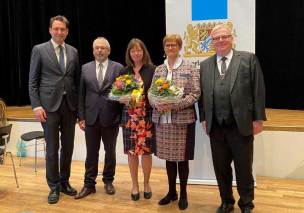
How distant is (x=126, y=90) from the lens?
3289mm

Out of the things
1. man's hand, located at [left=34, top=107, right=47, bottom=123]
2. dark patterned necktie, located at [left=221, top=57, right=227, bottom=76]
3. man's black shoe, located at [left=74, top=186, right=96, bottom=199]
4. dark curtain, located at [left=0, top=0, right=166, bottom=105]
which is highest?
dark curtain, located at [left=0, top=0, right=166, bottom=105]

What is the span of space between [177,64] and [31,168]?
2840 millimetres

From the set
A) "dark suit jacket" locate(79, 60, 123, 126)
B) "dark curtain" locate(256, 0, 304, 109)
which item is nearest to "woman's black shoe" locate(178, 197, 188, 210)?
"dark suit jacket" locate(79, 60, 123, 126)

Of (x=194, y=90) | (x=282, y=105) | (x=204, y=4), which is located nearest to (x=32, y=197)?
(x=194, y=90)

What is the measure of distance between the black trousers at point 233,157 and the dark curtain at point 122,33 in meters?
3.18

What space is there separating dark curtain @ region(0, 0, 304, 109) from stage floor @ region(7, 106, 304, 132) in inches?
16.4

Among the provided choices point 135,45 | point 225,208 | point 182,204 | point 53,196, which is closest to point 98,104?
point 135,45

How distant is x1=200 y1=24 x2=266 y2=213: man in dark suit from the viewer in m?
2.89

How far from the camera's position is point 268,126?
4309mm

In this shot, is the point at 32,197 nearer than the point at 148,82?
No

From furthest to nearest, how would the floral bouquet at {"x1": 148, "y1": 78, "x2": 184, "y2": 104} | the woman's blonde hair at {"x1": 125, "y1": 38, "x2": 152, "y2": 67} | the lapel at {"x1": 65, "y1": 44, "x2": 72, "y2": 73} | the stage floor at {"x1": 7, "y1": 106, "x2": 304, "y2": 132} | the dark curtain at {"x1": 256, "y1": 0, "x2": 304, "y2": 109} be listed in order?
the dark curtain at {"x1": 256, "y1": 0, "x2": 304, "y2": 109}, the stage floor at {"x1": 7, "y1": 106, "x2": 304, "y2": 132}, the lapel at {"x1": 65, "y1": 44, "x2": 72, "y2": 73}, the woman's blonde hair at {"x1": 125, "y1": 38, "x2": 152, "y2": 67}, the floral bouquet at {"x1": 148, "y1": 78, "x2": 184, "y2": 104}

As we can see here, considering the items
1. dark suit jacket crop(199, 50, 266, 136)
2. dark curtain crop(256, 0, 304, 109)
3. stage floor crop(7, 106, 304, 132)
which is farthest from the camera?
dark curtain crop(256, 0, 304, 109)

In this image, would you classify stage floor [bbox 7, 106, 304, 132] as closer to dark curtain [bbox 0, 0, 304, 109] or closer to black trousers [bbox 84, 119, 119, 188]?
dark curtain [bbox 0, 0, 304, 109]

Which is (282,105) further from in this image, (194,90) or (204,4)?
(194,90)
